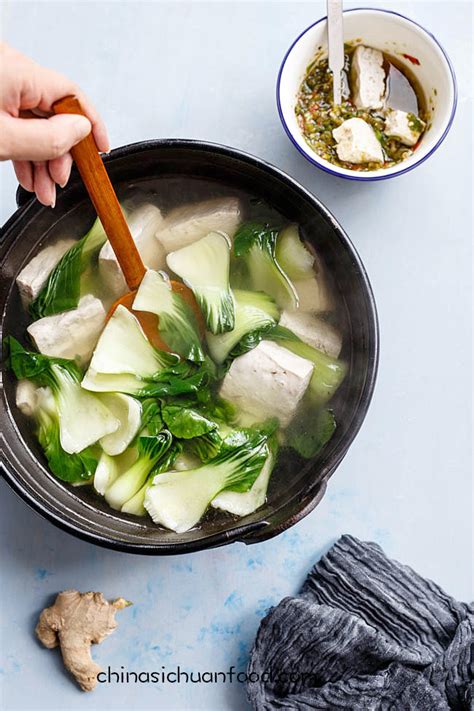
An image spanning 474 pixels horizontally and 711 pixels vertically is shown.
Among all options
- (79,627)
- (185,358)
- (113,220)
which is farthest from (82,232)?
(79,627)

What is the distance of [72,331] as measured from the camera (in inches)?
67.2

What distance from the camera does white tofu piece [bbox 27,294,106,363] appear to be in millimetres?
1693

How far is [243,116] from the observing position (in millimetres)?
1903

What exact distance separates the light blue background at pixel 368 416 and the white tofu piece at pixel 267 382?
26 centimetres

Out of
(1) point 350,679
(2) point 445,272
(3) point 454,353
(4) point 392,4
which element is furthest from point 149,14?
(1) point 350,679

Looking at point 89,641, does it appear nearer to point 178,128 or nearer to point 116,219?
point 116,219

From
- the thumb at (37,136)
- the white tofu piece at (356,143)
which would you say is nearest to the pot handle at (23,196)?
the thumb at (37,136)

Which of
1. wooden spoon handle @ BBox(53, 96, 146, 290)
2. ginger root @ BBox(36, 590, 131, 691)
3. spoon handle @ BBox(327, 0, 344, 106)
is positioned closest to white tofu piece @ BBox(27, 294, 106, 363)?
wooden spoon handle @ BBox(53, 96, 146, 290)

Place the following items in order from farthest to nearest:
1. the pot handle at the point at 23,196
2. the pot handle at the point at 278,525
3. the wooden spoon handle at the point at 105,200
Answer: the pot handle at the point at 23,196 < the pot handle at the point at 278,525 < the wooden spoon handle at the point at 105,200

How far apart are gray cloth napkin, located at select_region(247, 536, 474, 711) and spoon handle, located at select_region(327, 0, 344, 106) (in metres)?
1.05

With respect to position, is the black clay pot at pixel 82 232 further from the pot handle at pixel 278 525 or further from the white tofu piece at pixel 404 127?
the white tofu piece at pixel 404 127

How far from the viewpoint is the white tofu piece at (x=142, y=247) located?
1737mm

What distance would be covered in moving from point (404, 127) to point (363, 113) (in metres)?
0.10

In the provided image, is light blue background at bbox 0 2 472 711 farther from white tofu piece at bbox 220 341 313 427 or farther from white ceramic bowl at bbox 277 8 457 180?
white tofu piece at bbox 220 341 313 427
